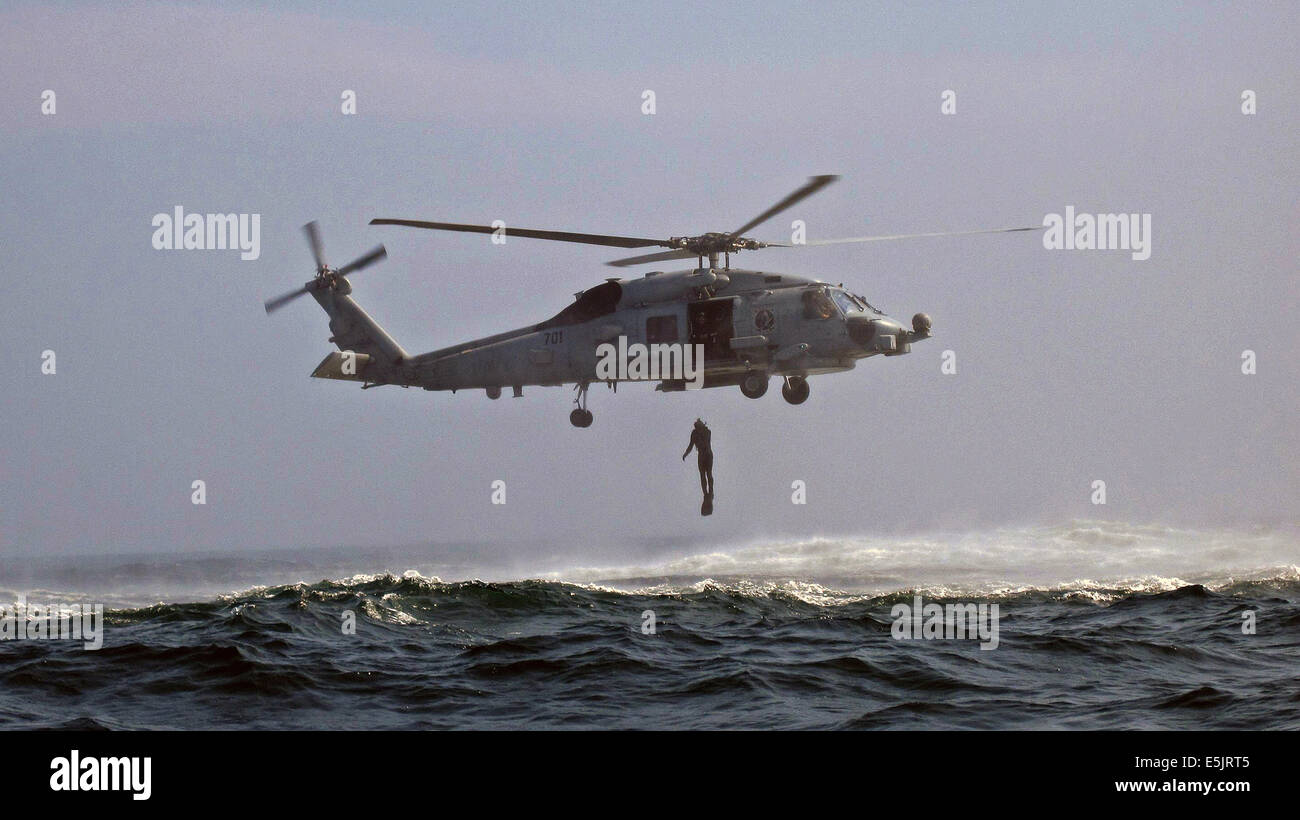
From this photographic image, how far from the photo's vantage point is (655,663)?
67.3ft

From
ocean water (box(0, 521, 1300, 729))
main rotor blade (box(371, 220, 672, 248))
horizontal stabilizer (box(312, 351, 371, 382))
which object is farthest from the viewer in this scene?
horizontal stabilizer (box(312, 351, 371, 382))

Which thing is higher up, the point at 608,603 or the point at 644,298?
the point at 644,298

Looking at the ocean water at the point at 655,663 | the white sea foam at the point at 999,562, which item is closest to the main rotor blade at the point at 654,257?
the ocean water at the point at 655,663

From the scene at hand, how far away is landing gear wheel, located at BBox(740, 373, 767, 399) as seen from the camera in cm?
2398

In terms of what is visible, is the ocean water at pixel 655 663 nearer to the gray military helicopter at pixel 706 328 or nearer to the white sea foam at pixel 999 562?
the gray military helicopter at pixel 706 328

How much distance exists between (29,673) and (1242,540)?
2064 inches

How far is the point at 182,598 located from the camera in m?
51.8

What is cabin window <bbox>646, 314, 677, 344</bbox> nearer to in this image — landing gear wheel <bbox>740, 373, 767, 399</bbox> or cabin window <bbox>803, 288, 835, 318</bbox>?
landing gear wheel <bbox>740, 373, 767, 399</bbox>

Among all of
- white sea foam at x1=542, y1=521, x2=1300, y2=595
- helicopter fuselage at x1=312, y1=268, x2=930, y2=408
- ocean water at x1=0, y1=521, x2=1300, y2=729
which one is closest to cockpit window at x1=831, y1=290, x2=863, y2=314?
helicopter fuselage at x1=312, y1=268, x2=930, y2=408

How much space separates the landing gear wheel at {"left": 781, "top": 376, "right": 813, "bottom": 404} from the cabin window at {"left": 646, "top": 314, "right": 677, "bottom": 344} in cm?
249

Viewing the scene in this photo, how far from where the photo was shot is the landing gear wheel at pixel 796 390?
79.5 feet
